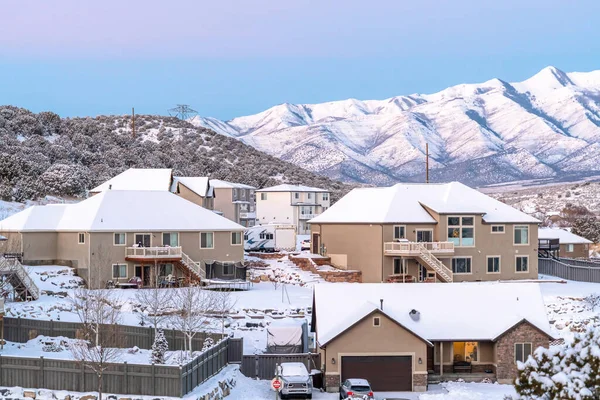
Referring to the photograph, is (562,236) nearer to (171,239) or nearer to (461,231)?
(461,231)

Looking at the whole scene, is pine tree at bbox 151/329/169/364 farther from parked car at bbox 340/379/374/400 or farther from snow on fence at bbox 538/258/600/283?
snow on fence at bbox 538/258/600/283

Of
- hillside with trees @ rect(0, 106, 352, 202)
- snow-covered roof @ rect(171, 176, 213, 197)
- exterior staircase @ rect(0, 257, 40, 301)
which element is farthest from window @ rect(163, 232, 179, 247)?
hillside with trees @ rect(0, 106, 352, 202)

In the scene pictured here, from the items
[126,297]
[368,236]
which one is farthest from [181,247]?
[368,236]

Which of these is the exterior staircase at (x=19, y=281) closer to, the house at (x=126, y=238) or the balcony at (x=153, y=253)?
the house at (x=126, y=238)

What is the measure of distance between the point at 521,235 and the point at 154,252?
23585mm

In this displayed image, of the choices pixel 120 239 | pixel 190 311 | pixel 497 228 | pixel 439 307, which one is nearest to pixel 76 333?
pixel 190 311

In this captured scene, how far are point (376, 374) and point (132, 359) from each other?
9.99m

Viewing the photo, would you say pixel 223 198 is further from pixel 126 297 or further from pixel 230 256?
pixel 126 297

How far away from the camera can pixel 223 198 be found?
3083 inches

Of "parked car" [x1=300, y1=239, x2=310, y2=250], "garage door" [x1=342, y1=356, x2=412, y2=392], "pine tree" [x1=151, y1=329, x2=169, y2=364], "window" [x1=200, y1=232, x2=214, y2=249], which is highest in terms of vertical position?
"window" [x1=200, y1=232, x2=214, y2=249]

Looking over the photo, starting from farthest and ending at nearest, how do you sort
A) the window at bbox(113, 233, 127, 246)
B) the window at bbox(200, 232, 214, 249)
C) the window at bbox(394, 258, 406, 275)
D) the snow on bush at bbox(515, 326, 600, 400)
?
the window at bbox(394, 258, 406, 275) < the window at bbox(200, 232, 214, 249) < the window at bbox(113, 233, 127, 246) < the snow on bush at bbox(515, 326, 600, 400)

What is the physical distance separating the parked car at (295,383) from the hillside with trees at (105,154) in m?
42.4

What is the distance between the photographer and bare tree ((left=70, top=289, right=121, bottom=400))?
1156 inches

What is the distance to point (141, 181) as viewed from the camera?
2603 inches
